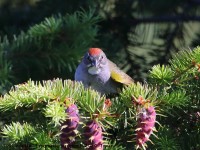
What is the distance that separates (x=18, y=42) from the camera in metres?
2.95

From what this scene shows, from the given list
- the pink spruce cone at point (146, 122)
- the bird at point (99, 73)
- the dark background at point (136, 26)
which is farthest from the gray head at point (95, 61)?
the pink spruce cone at point (146, 122)

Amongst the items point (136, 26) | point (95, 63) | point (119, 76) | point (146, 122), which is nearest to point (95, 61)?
point (95, 63)

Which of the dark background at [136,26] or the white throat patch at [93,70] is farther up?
the dark background at [136,26]

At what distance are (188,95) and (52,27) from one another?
1103 millimetres

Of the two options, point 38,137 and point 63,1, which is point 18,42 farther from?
point 38,137

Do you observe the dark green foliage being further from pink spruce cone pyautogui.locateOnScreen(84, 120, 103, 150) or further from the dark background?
pink spruce cone pyautogui.locateOnScreen(84, 120, 103, 150)

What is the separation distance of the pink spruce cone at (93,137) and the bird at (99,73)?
1036 mm

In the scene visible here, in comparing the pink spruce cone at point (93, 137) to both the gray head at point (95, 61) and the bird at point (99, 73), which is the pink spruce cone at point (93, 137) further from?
the gray head at point (95, 61)

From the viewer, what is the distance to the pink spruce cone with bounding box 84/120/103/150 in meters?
1.69

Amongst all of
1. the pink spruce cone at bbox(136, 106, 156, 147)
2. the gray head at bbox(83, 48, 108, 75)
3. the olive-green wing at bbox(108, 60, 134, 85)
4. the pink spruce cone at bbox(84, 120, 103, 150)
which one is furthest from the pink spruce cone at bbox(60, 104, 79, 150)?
the gray head at bbox(83, 48, 108, 75)

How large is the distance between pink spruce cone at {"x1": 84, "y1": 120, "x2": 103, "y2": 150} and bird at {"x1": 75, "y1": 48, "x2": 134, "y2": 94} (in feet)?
3.40

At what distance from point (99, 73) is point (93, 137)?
120 centimetres

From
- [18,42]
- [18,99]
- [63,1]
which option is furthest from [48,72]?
[18,99]

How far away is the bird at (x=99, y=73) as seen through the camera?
279cm
